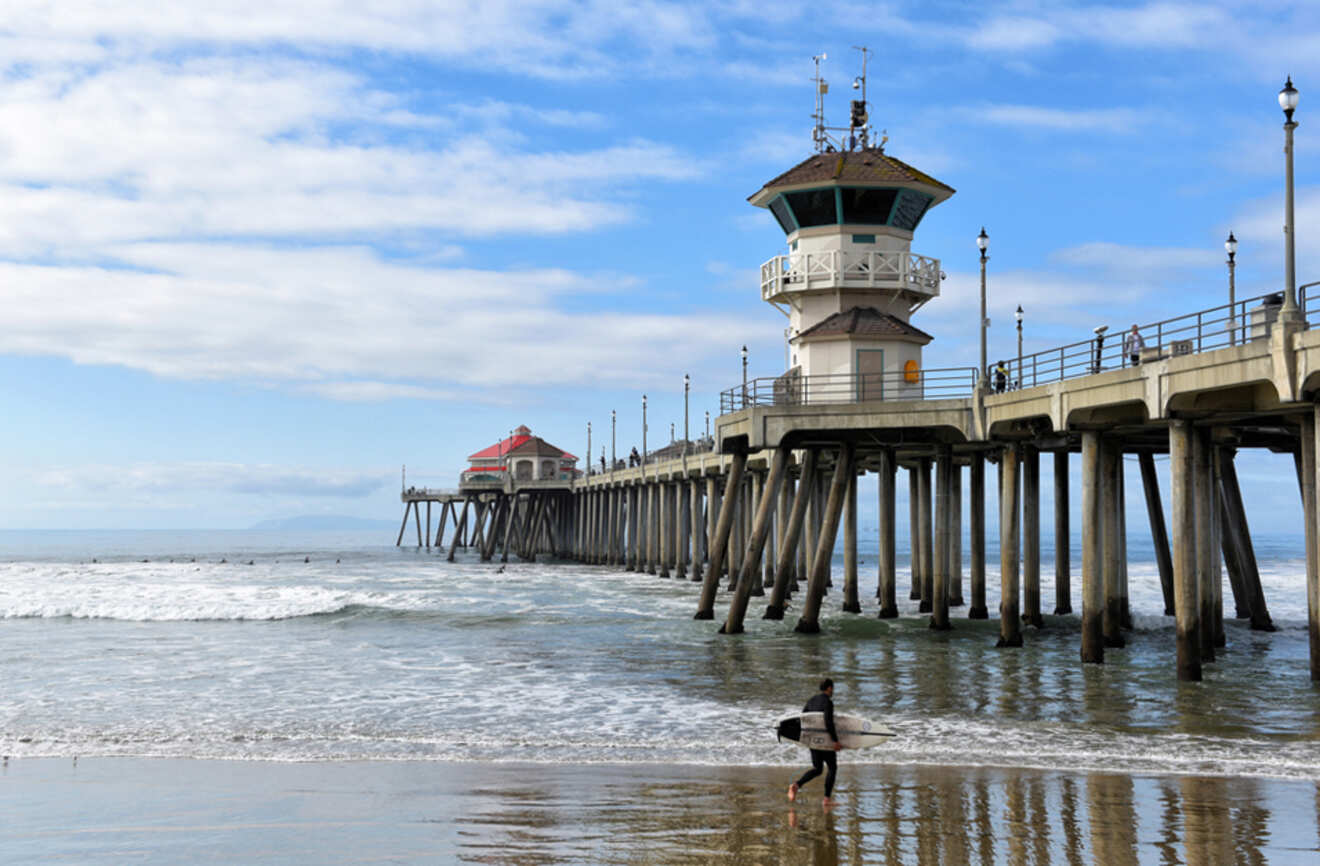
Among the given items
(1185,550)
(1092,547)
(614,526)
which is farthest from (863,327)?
(614,526)

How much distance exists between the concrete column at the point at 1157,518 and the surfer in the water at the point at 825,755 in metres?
20.8

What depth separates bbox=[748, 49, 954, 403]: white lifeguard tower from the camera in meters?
29.6

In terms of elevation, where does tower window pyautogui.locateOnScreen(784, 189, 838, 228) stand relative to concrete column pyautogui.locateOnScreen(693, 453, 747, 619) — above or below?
above

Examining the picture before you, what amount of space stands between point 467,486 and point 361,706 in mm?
60807

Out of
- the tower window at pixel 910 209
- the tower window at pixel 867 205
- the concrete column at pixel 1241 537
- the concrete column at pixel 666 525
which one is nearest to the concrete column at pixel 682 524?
the concrete column at pixel 666 525

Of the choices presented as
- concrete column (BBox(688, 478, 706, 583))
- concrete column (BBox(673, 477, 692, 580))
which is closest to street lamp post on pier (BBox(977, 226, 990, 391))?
concrete column (BBox(688, 478, 706, 583))

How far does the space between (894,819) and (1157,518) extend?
2299 cm

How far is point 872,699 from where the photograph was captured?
1761cm

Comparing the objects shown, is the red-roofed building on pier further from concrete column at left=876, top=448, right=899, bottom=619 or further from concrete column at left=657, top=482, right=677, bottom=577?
concrete column at left=876, top=448, right=899, bottom=619

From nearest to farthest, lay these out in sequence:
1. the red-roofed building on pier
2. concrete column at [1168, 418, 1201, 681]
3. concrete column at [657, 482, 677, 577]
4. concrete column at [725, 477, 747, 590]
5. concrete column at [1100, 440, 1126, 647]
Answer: concrete column at [1168, 418, 1201, 681] < concrete column at [1100, 440, 1126, 647] < concrete column at [725, 477, 747, 590] < concrete column at [657, 482, 677, 577] < the red-roofed building on pier

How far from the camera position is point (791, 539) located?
26.5 metres

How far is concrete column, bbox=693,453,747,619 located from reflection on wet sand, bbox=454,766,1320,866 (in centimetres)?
1479

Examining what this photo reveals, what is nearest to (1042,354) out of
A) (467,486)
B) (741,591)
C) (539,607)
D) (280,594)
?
(741,591)

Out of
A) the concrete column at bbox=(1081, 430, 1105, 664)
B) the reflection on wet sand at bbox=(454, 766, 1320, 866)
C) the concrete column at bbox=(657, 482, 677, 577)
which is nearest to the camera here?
the reflection on wet sand at bbox=(454, 766, 1320, 866)
